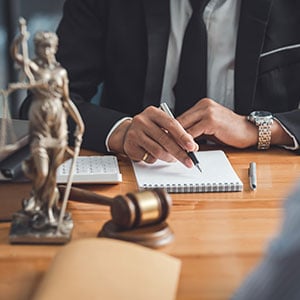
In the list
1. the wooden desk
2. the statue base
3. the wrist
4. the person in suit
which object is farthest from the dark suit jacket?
the person in suit

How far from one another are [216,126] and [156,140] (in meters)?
0.15

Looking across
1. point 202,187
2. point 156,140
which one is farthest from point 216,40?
point 202,187

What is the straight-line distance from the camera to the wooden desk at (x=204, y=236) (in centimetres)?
91

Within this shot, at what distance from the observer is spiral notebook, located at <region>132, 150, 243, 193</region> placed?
1199 mm

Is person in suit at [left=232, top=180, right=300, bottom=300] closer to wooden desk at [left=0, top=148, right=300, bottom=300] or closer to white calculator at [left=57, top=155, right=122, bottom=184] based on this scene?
wooden desk at [left=0, top=148, right=300, bottom=300]

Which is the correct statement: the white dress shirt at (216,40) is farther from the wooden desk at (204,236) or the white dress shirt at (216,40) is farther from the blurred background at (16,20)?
the blurred background at (16,20)

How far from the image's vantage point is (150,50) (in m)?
1.65

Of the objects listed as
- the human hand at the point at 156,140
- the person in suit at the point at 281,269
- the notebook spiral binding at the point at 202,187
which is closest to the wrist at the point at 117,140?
the human hand at the point at 156,140

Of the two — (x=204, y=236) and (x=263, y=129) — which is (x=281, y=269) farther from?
(x=263, y=129)

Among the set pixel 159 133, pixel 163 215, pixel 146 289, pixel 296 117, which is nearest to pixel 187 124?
pixel 159 133

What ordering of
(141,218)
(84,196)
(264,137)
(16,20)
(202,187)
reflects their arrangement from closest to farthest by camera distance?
1. (141,218)
2. (84,196)
3. (202,187)
4. (264,137)
5. (16,20)

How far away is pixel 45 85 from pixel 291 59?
2.88 feet

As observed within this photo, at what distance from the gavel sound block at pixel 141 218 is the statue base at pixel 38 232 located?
0.16 ft

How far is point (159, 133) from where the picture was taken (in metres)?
1.33
